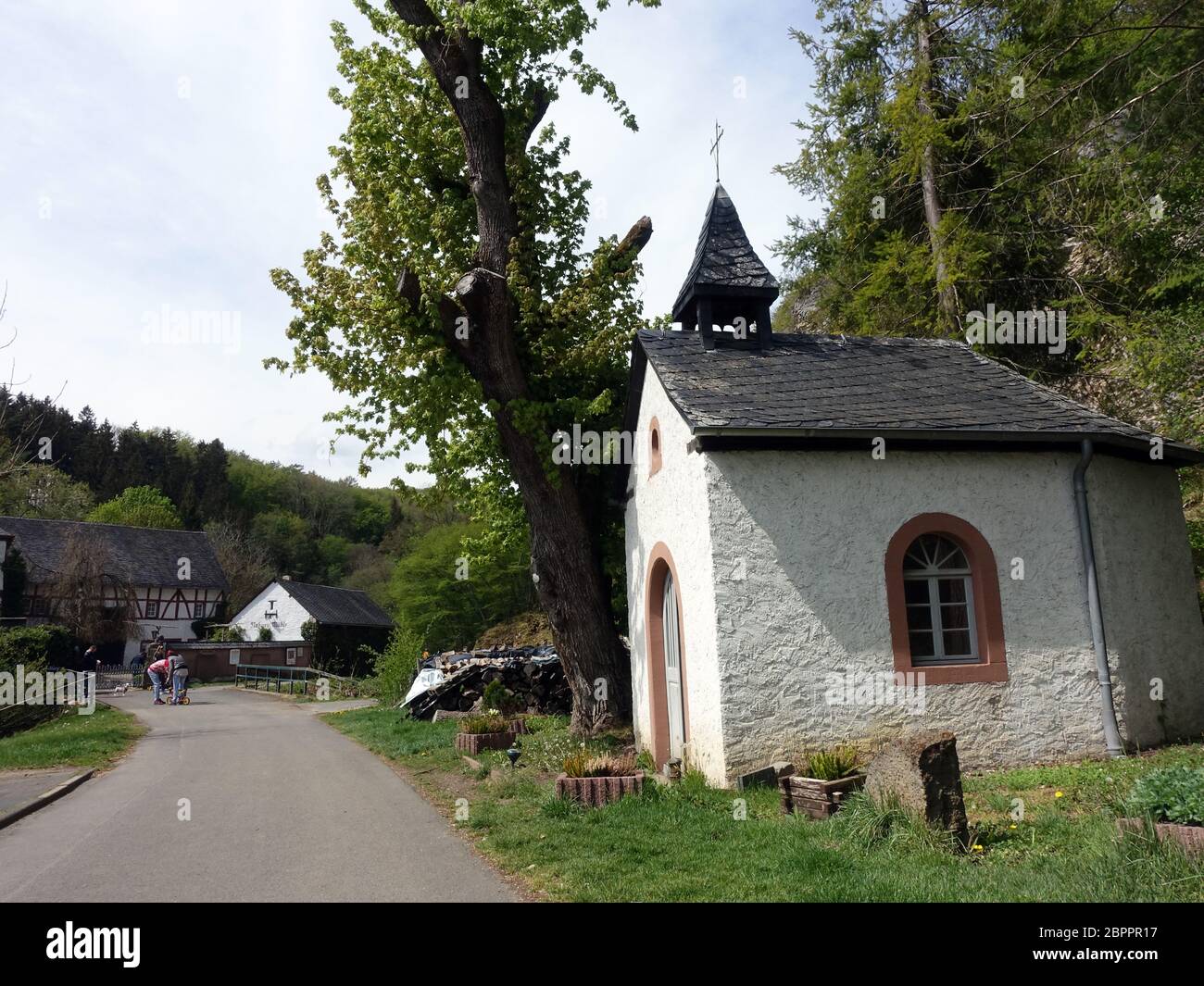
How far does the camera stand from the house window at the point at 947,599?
9.47m

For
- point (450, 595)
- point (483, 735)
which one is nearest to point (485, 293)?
point (483, 735)

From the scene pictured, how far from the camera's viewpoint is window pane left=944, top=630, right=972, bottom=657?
977 centimetres

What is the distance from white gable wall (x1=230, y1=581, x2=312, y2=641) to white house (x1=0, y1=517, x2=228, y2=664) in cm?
498

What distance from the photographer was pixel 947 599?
9883mm

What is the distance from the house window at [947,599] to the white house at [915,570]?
0.02 meters

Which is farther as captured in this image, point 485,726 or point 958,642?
point 485,726

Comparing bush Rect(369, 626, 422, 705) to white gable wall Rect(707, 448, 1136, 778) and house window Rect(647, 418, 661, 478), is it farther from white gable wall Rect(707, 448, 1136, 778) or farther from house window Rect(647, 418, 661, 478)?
white gable wall Rect(707, 448, 1136, 778)

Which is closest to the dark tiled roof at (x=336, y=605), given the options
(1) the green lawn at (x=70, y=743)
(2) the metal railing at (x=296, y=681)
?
(2) the metal railing at (x=296, y=681)

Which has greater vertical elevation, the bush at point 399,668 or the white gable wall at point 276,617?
the white gable wall at point 276,617

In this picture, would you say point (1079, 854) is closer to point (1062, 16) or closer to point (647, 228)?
point (647, 228)

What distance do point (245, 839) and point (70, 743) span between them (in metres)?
10.5

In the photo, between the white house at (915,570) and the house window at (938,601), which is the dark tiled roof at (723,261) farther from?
the house window at (938,601)

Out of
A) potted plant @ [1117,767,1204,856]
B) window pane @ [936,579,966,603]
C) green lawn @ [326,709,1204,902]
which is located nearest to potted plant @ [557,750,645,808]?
green lawn @ [326,709,1204,902]

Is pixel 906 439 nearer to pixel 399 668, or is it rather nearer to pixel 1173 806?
pixel 1173 806
